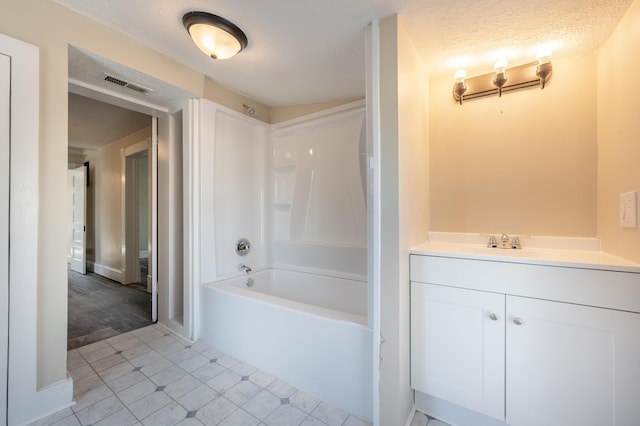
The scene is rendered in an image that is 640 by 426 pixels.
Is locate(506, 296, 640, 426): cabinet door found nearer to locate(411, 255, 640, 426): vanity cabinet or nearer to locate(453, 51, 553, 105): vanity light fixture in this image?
locate(411, 255, 640, 426): vanity cabinet

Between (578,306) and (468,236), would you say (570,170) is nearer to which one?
(468,236)

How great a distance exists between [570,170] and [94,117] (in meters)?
4.64

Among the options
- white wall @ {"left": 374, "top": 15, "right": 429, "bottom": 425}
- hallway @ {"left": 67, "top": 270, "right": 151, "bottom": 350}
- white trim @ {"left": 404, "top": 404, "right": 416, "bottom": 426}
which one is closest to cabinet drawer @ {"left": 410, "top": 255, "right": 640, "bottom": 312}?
white wall @ {"left": 374, "top": 15, "right": 429, "bottom": 425}

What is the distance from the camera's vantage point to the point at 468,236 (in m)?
1.71

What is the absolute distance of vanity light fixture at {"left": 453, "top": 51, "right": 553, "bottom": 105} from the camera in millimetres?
1482

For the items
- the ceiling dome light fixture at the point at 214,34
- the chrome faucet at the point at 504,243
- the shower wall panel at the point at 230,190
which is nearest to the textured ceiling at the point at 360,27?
the ceiling dome light fixture at the point at 214,34

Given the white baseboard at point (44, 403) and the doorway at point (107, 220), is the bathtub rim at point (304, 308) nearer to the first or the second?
the white baseboard at point (44, 403)

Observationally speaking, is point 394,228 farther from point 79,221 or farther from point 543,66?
point 79,221

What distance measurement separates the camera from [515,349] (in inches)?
46.1

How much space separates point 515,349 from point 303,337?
3.61 feet

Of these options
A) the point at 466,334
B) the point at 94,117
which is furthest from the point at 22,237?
the point at 94,117

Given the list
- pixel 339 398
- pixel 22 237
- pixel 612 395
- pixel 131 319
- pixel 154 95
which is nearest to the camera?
pixel 612 395

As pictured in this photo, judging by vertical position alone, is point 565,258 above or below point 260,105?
below

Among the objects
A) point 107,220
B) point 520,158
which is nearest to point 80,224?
point 107,220
